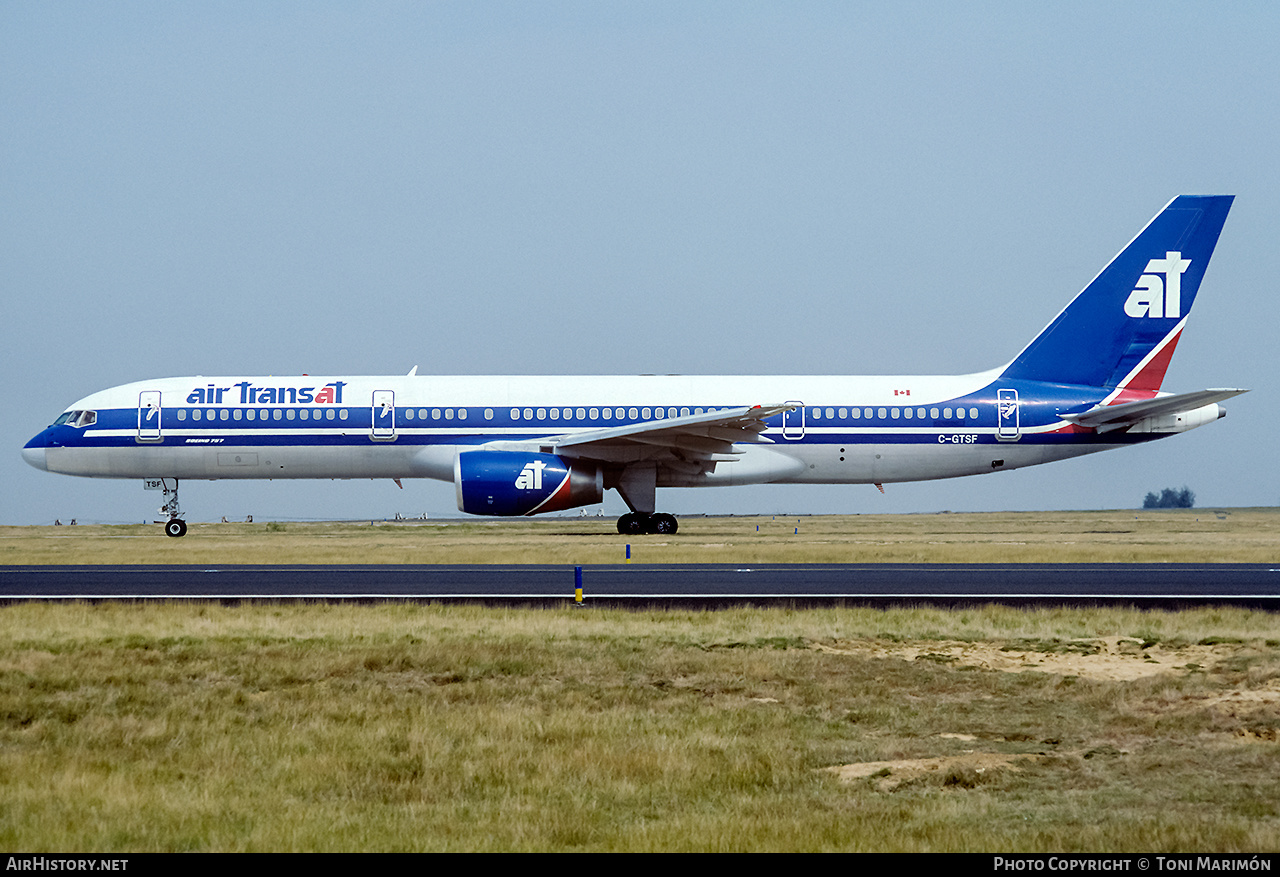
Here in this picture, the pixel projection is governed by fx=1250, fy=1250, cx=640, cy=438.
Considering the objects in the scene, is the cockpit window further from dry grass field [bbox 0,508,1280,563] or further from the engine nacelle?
the engine nacelle

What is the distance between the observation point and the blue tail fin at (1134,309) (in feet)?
130

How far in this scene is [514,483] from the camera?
1358 inches

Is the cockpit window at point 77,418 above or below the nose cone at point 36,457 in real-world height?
above

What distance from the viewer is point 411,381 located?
37875 mm

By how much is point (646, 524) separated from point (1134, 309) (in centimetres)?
1694

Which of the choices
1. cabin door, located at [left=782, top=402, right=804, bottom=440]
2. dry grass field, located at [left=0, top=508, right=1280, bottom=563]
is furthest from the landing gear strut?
cabin door, located at [left=782, top=402, right=804, bottom=440]

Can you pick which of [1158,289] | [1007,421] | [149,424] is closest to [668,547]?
[1007,421]

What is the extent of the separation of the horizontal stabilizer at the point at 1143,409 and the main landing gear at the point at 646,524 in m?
12.5

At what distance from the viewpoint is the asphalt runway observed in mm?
20734

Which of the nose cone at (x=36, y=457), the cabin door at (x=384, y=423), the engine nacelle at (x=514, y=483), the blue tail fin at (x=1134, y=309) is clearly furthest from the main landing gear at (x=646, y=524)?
the nose cone at (x=36, y=457)

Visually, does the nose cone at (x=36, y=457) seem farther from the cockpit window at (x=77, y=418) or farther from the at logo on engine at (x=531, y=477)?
the at logo on engine at (x=531, y=477)

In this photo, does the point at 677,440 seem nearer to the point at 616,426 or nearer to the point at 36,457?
the point at 616,426

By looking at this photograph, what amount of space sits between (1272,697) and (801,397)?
25901 mm

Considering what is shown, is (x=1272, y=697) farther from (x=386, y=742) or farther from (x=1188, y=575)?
(x=1188, y=575)
